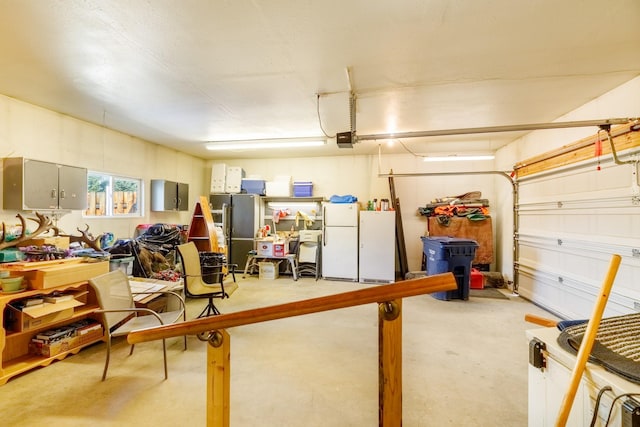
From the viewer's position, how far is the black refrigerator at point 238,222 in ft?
21.7

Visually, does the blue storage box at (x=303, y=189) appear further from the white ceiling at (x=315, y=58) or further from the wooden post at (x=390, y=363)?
the wooden post at (x=390, y=363)

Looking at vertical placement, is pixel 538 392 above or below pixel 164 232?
below

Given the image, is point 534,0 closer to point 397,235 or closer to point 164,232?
point 397,235

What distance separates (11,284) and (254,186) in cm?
464

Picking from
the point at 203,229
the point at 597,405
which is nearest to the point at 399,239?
the point at 203,229

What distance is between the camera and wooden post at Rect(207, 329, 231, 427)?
3.40 ft

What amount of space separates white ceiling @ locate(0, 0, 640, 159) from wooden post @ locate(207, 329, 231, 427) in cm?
215

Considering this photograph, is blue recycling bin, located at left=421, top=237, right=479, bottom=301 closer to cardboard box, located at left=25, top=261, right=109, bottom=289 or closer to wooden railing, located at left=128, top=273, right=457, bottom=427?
wooden railing, located at left=128, top=273, right=457, bottom=427

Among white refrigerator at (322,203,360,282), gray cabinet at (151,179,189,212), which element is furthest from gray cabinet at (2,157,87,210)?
white refrigerator at (322,203,360,282)

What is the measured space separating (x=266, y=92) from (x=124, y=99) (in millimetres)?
1857

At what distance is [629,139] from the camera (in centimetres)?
285

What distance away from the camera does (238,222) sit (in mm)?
6648

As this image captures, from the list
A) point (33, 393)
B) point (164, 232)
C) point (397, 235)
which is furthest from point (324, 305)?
point (397, 235)

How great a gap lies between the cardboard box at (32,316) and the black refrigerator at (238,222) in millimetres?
3989
